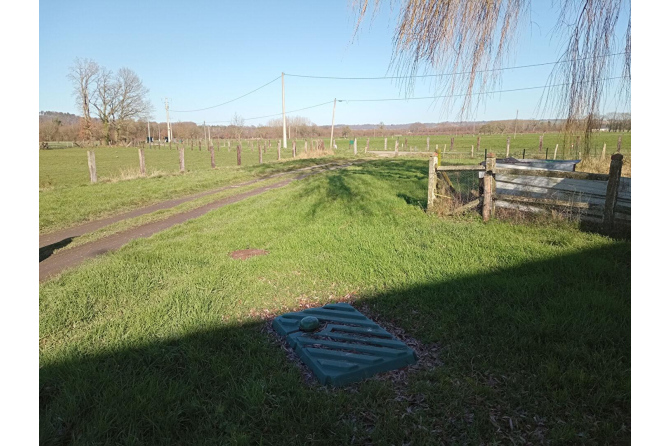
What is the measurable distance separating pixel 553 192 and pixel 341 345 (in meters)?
6.43

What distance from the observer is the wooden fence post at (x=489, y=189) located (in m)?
7.18

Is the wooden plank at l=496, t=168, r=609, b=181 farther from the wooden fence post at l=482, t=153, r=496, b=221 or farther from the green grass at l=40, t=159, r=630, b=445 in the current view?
the green grass at l=40, t=159, r=630, b=445

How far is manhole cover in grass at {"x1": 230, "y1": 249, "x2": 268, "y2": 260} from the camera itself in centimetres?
576

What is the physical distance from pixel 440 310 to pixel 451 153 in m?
Answer: 33.7

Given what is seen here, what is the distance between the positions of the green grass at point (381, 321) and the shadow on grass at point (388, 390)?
0.01 m

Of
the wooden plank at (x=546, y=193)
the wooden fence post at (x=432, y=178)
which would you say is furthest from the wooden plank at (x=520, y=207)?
the wooden fence post at (x=432, y=178)

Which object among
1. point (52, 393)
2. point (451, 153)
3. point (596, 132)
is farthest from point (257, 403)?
point (451, 153)

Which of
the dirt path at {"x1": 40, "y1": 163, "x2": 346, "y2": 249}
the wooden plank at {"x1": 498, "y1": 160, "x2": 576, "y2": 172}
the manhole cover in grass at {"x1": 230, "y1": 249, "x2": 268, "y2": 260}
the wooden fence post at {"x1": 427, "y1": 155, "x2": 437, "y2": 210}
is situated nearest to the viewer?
the manhole cover in grass at {"x1": 230, "y1": 249, "x2": 268, "y2": 260}

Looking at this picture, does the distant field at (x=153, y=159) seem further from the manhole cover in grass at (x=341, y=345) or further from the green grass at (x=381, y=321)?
the manhole cover in grass at (x=341, y=345)

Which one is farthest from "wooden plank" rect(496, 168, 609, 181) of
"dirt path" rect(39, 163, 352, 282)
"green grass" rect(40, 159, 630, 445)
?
"dirt path" rect(39, 163, 352, 282)

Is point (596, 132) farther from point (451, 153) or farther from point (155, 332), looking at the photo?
point (451, 153)

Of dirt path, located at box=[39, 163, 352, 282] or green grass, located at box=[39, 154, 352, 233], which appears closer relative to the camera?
dirt path, located at box=[39, 163, 352, 282]

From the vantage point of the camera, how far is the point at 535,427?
2264mm

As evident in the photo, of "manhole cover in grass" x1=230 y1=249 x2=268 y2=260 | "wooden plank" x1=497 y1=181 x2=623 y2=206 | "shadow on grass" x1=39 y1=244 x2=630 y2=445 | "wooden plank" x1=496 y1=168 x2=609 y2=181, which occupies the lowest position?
"shadow on grass" x1=39 y1=244 x2=630 y2=445
